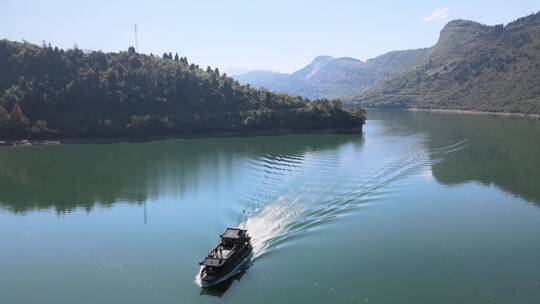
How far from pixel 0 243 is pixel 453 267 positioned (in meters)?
23.8

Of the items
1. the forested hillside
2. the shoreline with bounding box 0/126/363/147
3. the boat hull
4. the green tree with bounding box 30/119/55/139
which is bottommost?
the boat hull

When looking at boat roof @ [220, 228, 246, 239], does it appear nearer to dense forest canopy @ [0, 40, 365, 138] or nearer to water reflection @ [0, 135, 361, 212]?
water reflection @ [0, 135, 361, 212]

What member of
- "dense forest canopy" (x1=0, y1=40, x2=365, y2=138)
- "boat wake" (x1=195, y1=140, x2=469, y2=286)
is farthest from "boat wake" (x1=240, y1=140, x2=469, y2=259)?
"dense forest canopy" (x1=0, y1=40, x2=365, y2=138)

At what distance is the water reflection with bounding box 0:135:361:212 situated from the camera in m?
37.3

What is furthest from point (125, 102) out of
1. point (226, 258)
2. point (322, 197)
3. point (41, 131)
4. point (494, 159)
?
point (226, 258)

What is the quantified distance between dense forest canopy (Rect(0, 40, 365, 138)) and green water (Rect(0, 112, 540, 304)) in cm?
1622

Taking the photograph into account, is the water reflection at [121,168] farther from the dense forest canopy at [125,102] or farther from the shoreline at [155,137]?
the dense forest canopy at [125,102]

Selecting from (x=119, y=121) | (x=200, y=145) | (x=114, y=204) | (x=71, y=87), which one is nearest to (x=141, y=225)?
(x=114, y=204)

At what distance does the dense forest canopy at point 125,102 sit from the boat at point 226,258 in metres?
50.6

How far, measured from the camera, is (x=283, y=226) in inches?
1072

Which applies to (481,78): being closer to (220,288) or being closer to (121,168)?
(121,168)

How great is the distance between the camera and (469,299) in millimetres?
19344

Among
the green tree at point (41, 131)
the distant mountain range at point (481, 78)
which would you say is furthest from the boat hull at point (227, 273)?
the distant mountain range at point (481, 78)

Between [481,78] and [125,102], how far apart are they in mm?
114964
